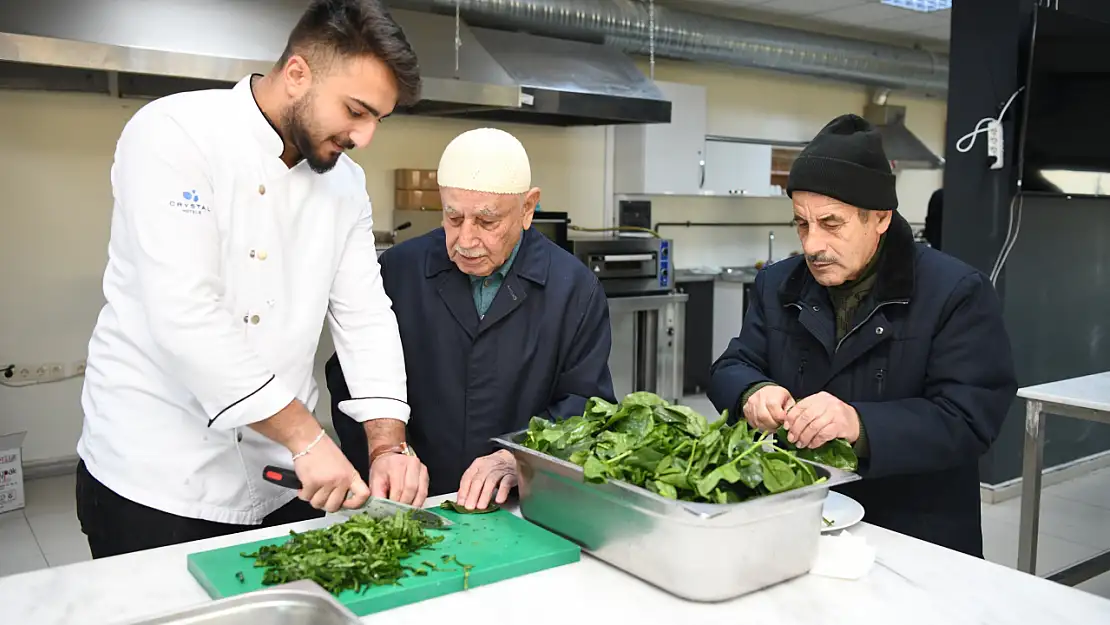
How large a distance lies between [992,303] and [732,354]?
0.56 meters

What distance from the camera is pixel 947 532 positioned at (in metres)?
1.87

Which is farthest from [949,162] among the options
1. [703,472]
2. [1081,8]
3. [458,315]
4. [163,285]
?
[163,285]

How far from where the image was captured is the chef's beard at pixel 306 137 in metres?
1.61

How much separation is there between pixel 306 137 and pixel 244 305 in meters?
0.33

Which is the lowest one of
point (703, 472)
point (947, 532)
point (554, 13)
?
point (947, 532)

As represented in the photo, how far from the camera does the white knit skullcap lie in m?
1.84

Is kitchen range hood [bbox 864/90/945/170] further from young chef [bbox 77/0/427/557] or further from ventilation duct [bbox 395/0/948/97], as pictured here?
young chef [bbox 77/0/427/557]

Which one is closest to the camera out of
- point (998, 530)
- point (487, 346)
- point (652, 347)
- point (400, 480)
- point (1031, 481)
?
point (400, 480)

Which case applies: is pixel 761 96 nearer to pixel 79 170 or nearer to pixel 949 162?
pixel 949 162

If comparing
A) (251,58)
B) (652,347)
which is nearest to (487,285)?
(251,58)

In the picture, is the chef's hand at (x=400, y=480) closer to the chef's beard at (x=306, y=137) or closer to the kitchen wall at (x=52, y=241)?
the chef's beard at (x=306, y=137)

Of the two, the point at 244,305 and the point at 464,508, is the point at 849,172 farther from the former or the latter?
the point at 244,305

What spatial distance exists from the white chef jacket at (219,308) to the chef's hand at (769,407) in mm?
694

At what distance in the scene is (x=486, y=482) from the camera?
64.3 inches
